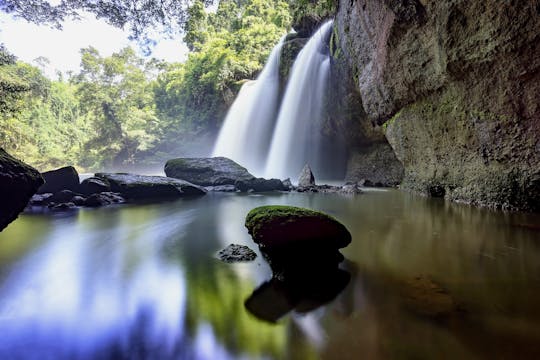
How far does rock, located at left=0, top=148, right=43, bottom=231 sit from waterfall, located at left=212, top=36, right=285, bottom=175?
A: 653 inches

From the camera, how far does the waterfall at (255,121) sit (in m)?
21.4

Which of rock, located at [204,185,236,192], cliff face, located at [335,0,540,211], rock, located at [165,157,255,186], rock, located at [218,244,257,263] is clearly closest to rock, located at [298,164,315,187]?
rock, located at [165,157,255,186]

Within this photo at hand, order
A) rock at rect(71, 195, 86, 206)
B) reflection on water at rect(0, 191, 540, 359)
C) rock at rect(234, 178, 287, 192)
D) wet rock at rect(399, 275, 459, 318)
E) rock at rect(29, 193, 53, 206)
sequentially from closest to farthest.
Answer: reflection on water at rect(0, 191, 540, 359), wet rock at rect(399, 275, 459, 318), rock at rect(71, 195, 86, 206), rock at rect(29, 193, 53, 206), rock at rect(234, 178, 287, 192)

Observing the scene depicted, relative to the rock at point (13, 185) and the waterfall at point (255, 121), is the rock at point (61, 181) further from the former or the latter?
the waterfall at point (255, 121)

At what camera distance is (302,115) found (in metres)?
19.1

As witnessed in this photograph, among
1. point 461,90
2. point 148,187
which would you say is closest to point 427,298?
point 461,90

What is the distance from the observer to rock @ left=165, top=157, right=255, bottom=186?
1504 cm

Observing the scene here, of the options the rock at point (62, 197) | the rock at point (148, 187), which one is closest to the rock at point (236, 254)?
the rock at point (148, 187)

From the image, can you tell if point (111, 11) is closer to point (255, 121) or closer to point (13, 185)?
point (13, 185)

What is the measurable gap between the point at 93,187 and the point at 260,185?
6.99 m

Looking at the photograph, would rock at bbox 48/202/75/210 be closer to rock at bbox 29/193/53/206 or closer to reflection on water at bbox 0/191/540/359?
rock at bbox 29/193/53/206

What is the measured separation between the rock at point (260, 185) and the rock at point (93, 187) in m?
5.70

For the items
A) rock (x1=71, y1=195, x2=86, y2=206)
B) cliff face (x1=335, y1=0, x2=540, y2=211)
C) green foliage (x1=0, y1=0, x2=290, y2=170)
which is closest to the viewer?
cliff face (x1=335, y1=0, x2=540, y2=211)

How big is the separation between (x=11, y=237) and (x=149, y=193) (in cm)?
623
